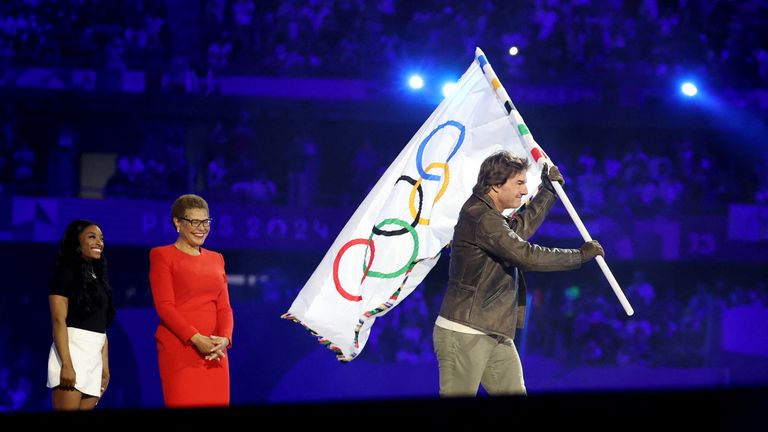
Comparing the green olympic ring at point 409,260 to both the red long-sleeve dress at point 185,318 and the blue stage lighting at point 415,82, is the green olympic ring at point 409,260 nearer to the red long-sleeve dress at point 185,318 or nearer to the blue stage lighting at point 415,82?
the red long-sleeve dress at point 185,318

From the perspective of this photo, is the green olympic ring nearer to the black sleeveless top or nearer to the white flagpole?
the white flagpole

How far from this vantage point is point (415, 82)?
42.2 ft

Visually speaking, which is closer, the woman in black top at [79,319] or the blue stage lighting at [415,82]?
the woman in black top at [79,319]

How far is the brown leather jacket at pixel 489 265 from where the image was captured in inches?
158

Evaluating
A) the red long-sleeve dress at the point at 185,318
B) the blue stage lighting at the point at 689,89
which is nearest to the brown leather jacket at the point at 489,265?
the red long-sleeve dress at the point at 185,318

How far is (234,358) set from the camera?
341 inches

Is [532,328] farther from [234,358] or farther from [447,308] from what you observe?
[447,308]

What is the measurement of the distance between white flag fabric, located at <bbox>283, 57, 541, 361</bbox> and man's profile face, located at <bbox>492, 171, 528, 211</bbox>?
52 cm

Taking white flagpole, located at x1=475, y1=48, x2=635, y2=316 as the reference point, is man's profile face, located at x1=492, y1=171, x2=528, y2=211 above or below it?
below

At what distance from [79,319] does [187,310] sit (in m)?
0.53

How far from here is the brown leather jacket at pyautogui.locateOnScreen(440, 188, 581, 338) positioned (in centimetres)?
401

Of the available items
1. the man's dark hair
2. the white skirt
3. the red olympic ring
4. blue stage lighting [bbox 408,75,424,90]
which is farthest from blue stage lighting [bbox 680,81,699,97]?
the white skirt

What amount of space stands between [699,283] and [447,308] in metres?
9.85

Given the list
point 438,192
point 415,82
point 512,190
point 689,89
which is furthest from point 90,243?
point 689,89
